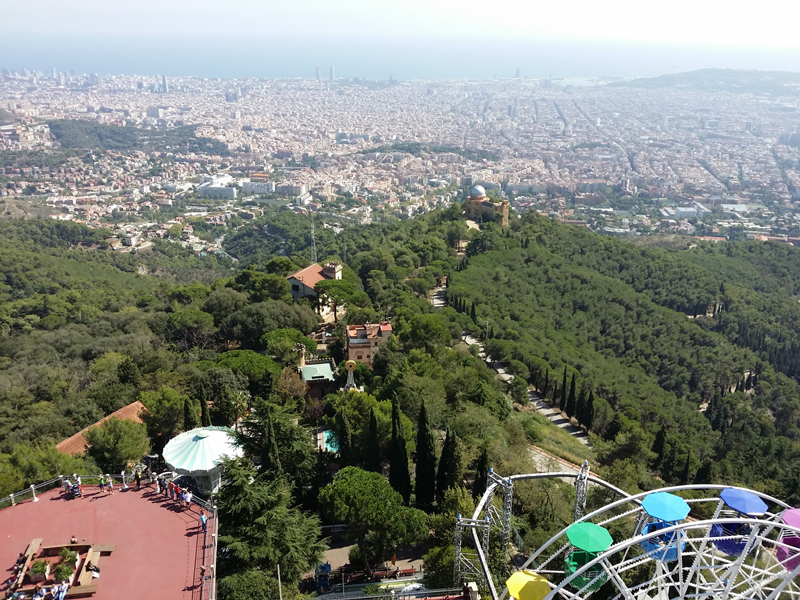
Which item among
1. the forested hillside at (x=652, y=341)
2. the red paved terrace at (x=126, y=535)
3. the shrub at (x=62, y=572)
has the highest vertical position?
the shrub at (x=62, y=572)

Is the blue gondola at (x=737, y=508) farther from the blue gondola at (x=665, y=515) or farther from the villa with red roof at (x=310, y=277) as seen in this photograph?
the villa with red roof at (x=310, y=277)

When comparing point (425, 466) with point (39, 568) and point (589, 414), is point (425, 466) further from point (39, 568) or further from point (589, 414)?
point (589, 414)

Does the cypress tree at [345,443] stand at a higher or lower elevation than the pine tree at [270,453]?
lower

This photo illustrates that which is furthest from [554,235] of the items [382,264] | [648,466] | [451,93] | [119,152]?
[451,93]

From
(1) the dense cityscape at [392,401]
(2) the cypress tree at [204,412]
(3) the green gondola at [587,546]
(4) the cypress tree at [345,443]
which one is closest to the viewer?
(3) the green gondola at [587,546]

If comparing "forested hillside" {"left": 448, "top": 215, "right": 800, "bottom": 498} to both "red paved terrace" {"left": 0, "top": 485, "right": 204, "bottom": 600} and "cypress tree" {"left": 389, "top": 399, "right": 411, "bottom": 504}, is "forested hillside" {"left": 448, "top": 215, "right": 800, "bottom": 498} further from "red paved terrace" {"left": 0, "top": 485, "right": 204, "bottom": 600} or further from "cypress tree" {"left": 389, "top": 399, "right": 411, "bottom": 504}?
"red paved terrace" {"left": 0, "top": 485, "right": 204, "bottom": 600}

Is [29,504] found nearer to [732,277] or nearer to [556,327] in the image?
[556,327]

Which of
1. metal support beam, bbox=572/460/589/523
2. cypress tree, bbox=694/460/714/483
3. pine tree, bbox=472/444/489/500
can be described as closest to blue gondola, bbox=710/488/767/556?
metal support beam, bbox=572/460/589/523

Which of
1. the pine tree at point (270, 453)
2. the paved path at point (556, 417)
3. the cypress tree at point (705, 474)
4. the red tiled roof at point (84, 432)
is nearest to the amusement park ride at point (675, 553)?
the pine tree at point (270, 453)
